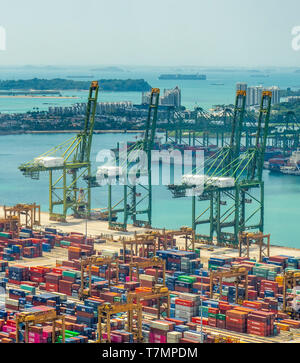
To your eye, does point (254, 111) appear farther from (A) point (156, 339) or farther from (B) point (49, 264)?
(A) point (156, 339)

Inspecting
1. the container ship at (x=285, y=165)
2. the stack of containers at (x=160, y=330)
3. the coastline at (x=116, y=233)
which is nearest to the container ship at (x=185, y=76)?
the container ship at (x=285, y=165)

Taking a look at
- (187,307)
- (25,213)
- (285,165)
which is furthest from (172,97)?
(187,307)

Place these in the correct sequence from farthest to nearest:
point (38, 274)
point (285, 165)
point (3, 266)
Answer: point (285, 165), point (3, 266), point (38, 274)

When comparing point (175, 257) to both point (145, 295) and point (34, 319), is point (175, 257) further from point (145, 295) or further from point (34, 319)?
point (34, 319)

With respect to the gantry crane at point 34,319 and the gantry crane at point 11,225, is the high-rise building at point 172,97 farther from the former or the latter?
the gantry crane at point 34,319

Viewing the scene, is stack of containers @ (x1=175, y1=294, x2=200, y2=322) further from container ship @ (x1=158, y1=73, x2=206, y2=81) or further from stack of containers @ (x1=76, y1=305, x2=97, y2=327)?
container ship @ (x1=158, y1=73, x2=206, y2=81)

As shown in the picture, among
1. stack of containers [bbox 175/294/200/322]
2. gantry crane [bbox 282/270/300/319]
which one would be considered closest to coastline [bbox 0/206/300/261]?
gantry crane [bbox 282/270/300/319]

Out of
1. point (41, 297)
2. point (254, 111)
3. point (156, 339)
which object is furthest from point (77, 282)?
point (254, 111)
